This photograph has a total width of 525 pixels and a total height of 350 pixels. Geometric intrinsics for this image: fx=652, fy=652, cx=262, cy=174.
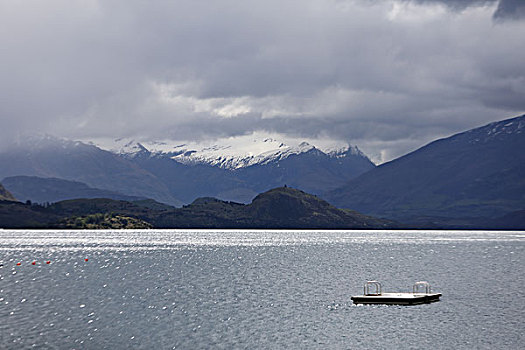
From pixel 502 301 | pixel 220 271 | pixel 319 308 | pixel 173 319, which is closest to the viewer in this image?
pixel 173 319

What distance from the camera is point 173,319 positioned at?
95.6 metres

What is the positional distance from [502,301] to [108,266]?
366ft

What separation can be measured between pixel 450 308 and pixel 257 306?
33.3m

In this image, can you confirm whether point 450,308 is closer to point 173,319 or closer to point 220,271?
point 173,319

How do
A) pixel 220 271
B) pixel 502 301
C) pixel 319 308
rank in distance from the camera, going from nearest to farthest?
pixel 319 308, pixel 502 301, pixel 220 271

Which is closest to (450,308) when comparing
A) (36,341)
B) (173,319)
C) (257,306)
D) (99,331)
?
(257,306)

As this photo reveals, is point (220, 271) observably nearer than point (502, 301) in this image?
No

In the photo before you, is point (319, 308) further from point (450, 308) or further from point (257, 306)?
point (450, 308)

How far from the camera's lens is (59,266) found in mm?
184500

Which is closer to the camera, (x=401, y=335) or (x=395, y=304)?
(x=401, y=335)

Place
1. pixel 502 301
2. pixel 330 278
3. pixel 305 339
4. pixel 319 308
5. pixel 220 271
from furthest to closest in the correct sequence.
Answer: pixel 220 271 < pixel 330 278 < pixel 502 301 < pixel 319 308 < pixel 305 339

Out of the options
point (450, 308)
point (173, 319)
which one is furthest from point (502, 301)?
point (173, 319)

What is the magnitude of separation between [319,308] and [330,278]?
50.5 metres

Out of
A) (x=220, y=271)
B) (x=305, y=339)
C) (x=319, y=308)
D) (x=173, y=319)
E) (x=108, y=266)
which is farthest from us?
(x=108, y=266)
